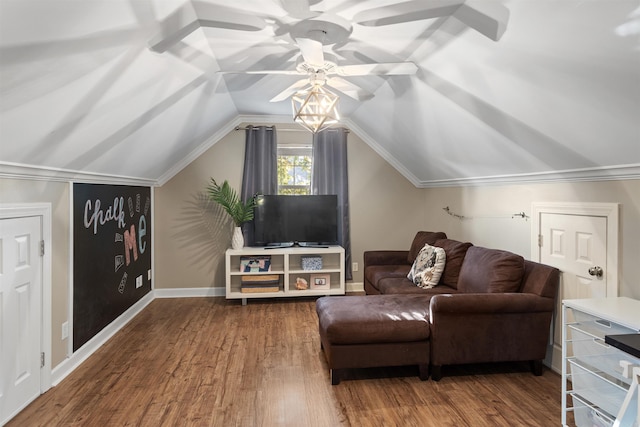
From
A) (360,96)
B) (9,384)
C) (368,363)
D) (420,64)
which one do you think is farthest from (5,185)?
(420,64)

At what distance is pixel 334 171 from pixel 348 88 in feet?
9.51

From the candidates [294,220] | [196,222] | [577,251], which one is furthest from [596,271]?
[196,222]

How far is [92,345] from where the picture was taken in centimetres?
342

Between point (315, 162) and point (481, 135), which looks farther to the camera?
point (315, 162)

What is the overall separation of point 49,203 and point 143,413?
1.56 meters

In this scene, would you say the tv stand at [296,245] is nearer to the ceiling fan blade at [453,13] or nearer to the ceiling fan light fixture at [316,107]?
the ceiling fan light fixture at [316,107]

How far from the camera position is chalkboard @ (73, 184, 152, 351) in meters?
3.22

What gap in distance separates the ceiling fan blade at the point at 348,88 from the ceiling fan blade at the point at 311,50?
234 mm

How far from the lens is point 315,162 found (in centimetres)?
540

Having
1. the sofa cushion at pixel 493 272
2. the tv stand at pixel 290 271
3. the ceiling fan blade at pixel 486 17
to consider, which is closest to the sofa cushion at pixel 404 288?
the sofa cushion at pixel 493 272

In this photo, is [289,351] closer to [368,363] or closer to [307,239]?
[368,363]

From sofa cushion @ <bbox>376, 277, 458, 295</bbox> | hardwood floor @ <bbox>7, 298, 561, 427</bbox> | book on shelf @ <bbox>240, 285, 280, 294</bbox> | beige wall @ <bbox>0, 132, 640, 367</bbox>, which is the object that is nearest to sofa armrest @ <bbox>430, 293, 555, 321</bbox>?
hardwood floor @ <bbox>7, 298, 561, 427</bbox>

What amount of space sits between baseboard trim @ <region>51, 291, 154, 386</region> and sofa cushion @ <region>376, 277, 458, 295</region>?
2656 mm

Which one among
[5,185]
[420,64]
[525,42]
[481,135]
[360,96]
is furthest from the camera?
[481,135]
